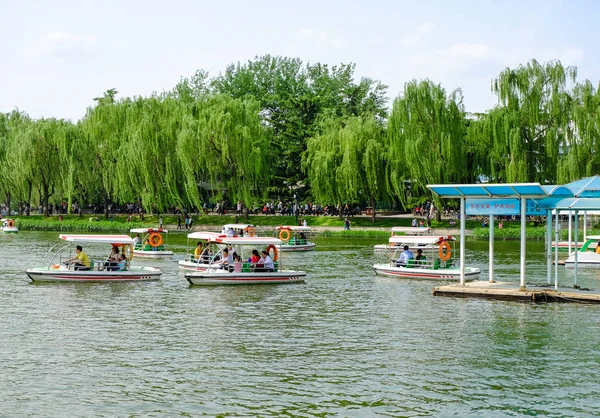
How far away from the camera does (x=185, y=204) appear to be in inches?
2945

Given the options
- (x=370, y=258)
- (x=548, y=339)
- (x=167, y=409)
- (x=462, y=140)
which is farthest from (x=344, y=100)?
(x=167, y=409)

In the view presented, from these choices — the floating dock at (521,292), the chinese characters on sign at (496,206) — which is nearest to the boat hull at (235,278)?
the floating dock at (521,292)

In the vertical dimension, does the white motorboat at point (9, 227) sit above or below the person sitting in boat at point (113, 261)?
above

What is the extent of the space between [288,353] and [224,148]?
52510 millimetres

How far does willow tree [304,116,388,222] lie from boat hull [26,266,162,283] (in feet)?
126

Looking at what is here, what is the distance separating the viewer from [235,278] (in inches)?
1340

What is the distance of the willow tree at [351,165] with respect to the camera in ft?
234

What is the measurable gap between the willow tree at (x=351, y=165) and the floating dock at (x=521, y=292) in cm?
4097

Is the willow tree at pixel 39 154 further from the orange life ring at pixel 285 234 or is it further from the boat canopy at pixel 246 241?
the boat canopy at pixel 246 241

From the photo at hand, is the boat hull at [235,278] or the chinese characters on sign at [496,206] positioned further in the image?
the boat hull at [235,278]

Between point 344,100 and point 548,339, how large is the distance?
87.1m

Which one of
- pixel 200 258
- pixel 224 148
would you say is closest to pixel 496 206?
pixel 200 258

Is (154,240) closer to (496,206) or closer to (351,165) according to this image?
(496,206)

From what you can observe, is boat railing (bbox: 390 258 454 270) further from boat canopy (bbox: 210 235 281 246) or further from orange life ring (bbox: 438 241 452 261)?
boat canopy (bbox: 210 235 281 246)
